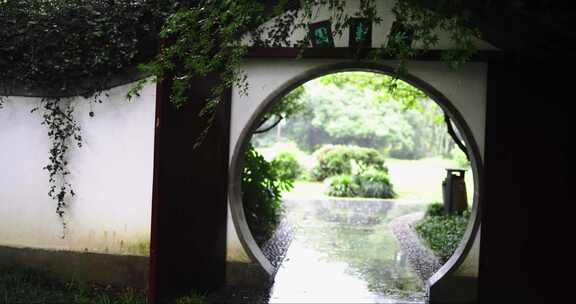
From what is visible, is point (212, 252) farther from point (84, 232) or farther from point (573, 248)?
point (573, 248)

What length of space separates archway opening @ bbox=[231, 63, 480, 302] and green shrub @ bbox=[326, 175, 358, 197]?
3 centimetres

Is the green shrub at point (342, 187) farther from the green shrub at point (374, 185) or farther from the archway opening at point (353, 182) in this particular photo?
the green shrub at point (374, 185)

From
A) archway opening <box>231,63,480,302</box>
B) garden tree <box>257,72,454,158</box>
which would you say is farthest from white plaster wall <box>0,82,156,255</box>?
garden tree <box>257,72,454,158</box>

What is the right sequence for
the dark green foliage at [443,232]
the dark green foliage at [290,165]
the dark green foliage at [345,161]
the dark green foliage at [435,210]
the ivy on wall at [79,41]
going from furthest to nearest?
the dark green foliage at [290,165] < the dark green foliage at [345,161] < the dark green foliage at [435,210] < the dark green foliage at [443,232] < the ivy on wall at [79,41]

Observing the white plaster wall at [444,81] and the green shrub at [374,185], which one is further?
the green shrub at [374,185]

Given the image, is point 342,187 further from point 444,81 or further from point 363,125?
point 444,81

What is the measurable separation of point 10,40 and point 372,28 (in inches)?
141

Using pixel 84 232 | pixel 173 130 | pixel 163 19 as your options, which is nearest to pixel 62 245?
pixel 84 232

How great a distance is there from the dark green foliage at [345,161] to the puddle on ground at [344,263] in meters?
4.12

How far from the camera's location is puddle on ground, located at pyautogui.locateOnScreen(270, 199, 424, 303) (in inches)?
253

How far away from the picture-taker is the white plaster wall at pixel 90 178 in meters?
6.05

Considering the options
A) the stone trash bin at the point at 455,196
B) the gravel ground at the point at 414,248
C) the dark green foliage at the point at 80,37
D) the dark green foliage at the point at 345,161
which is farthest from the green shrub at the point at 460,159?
the dark green foliage at the point at 80,37

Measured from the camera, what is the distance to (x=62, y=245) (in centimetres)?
618

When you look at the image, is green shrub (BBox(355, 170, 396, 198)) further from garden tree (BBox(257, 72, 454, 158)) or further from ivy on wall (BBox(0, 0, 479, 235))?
ivy on wall (BBox(0, 0, 479, 235))
